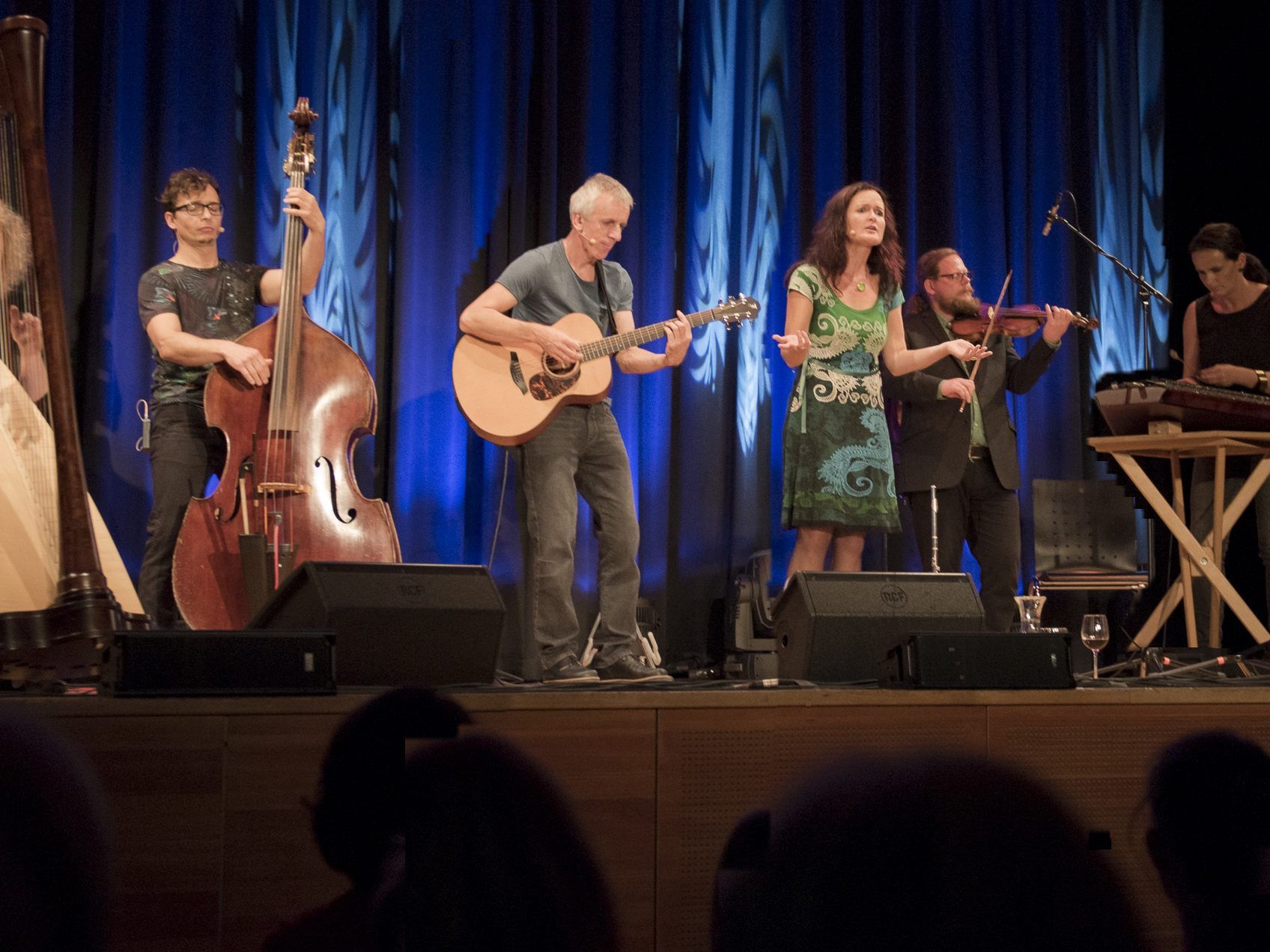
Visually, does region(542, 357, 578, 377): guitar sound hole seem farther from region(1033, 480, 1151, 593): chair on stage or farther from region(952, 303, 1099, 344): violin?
region(1033, 480, 1151, 593): chair on stage

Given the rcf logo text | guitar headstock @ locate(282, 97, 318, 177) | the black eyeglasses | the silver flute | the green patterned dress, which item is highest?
guitar headstock @ locate(282, 97, 318, 177)

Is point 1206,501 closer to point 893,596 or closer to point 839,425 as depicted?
point 839,425

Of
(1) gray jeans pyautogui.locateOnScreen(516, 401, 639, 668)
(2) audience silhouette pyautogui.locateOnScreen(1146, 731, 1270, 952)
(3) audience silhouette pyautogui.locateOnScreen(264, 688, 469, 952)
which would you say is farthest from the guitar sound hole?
(2) audience silhouette pyautogui.locateOnScreen(1146, 731, 1270, 952)

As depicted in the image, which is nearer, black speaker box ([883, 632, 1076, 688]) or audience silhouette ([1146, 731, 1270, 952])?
audience silhouette ([1146, 731, 1270, 952])

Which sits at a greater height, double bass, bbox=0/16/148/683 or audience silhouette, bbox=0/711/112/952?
double bass, bbox=0/16/148/683

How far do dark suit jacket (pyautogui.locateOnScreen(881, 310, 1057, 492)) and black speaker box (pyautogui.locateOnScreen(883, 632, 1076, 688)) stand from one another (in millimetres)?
2242

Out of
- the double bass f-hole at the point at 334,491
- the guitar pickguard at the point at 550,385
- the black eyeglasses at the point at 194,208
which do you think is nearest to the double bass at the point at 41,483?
the double bass f-hole at the point at 334,491

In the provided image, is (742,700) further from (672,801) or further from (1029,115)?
(1029,115)

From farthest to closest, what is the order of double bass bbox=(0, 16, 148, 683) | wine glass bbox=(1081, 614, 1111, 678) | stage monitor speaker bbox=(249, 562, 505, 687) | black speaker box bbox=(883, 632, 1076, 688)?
1. wine glass bbox=(1081, 614, 1111, 678)
2. stage monitor speaker bbox=(249, 562, 505, 687)
3. black speaker box bbox=(883, 632, 1076, 688)
4. double bass bbox=(0, 16, 148, 683)

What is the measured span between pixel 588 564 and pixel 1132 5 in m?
3.92

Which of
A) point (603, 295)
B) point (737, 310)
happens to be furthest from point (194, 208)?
point (737, 310)

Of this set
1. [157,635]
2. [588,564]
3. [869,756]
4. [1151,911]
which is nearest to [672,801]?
[1151,911]

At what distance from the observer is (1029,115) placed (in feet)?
19.9

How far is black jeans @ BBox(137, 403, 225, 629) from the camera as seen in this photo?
395 centimetres
